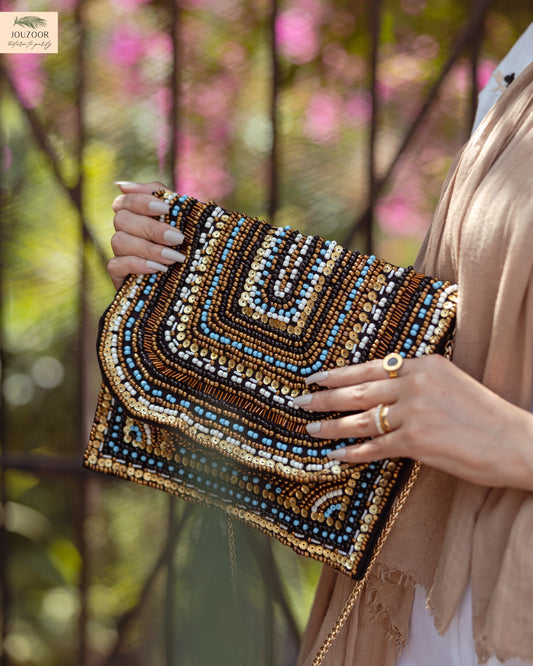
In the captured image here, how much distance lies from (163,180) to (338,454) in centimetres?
62

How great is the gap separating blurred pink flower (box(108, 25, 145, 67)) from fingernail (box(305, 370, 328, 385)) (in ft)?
2.26

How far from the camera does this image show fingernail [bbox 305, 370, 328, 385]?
649 millimetres

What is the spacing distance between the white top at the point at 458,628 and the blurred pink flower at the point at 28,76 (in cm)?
75

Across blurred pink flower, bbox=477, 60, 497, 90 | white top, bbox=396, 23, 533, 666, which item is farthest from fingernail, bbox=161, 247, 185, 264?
blurred pink flower, bbox=477, 60, 497, 90

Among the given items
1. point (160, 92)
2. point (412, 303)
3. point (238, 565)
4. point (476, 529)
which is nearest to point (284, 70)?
point (160, 92)

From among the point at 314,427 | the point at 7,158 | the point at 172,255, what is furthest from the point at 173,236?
the point at 7,158

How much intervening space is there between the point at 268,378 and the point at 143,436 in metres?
0.19

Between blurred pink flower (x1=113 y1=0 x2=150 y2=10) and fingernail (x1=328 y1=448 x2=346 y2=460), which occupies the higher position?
blurred pink flower (x1=113 y1=0 x2=150 y2=10)

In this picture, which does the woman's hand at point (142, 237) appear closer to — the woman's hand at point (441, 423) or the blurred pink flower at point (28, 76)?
the woman's hand at point (441, 423)

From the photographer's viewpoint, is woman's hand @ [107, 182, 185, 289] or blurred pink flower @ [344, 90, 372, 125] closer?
woman's hand @ [107, 182, 185, 289]

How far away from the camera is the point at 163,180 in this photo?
3.40 feet

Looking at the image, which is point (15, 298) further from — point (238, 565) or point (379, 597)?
point (379, 597)

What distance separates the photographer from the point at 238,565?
3.58 feet

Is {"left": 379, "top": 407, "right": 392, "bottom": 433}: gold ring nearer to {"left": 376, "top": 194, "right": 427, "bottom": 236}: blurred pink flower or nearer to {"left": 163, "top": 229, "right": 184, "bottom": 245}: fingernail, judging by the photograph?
{"left": 163, "top": 229, "right": 184, "bottom": 245}: fingernail
